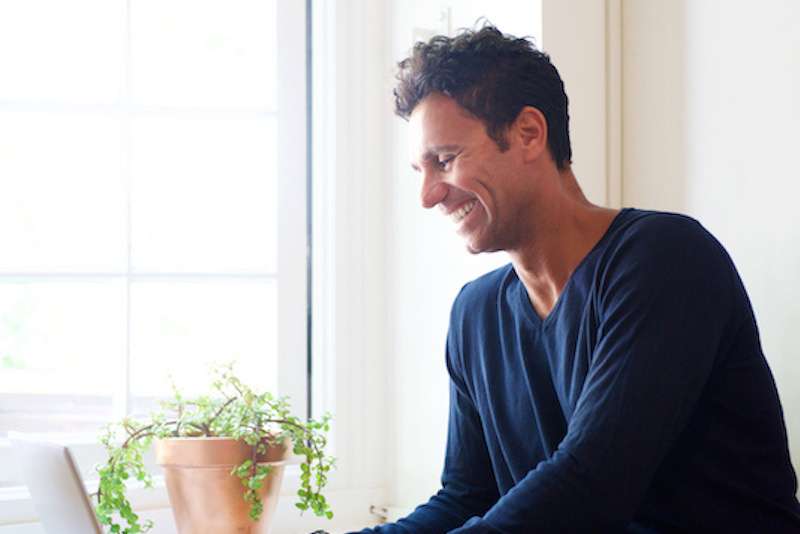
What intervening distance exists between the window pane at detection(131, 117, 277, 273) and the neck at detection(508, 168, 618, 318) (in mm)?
912

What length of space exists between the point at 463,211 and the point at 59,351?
39.9 inches

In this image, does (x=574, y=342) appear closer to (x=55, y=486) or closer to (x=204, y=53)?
(x=55, y=486)

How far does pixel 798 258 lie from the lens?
180 centimetres

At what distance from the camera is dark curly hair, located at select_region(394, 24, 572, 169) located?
5.58 ft

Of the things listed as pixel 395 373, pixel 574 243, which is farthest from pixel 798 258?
pixel 395 373

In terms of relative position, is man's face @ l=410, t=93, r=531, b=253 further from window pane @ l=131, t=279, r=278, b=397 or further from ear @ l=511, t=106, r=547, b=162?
window pane @ l=131, t=279, r=278, b=397

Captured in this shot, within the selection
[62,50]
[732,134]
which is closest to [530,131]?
[732,134]

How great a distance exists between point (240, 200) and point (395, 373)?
1.58 feet

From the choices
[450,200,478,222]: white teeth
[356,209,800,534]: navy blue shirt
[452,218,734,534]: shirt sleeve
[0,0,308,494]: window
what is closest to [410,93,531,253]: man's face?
[450,200,478,222]: white teeth

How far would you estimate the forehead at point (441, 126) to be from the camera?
5.59ft

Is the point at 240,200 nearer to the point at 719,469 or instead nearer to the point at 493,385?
the point at 493,385

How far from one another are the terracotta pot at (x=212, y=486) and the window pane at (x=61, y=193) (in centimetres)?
54

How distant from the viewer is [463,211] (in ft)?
5.69

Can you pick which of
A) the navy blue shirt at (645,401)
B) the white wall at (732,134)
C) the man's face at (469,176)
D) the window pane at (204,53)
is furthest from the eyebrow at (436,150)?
the window pane at (204,53)
